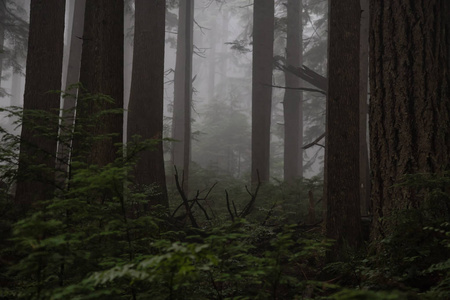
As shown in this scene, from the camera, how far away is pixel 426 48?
4.04m

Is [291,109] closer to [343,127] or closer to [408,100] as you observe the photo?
[343,127]

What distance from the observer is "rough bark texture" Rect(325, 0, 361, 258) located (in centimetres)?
571

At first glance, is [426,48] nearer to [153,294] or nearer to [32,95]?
[153,294]

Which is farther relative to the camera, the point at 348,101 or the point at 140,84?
the point at 140,84

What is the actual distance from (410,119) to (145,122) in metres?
6.16

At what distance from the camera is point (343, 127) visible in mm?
5996

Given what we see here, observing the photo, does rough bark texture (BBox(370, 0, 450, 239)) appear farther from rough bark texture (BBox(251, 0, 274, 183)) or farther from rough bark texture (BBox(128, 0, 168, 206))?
rough bark texture (BBox(251, 0, 274, 183))

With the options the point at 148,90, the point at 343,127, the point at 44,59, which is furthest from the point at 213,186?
the point at 44,59

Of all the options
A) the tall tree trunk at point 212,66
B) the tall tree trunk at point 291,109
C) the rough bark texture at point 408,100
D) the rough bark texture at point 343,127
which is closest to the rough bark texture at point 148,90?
the rough bark texture at point 343,127

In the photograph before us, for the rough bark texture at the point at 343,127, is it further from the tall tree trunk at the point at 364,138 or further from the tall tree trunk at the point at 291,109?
the tall tree trunk at the point at 291,109

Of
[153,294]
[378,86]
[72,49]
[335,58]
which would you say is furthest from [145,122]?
[72,49]

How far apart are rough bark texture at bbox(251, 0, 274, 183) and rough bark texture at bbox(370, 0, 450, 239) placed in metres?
8.82

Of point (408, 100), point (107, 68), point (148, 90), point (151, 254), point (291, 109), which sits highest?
point (291, 109)

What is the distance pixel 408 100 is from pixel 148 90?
6382 mm
